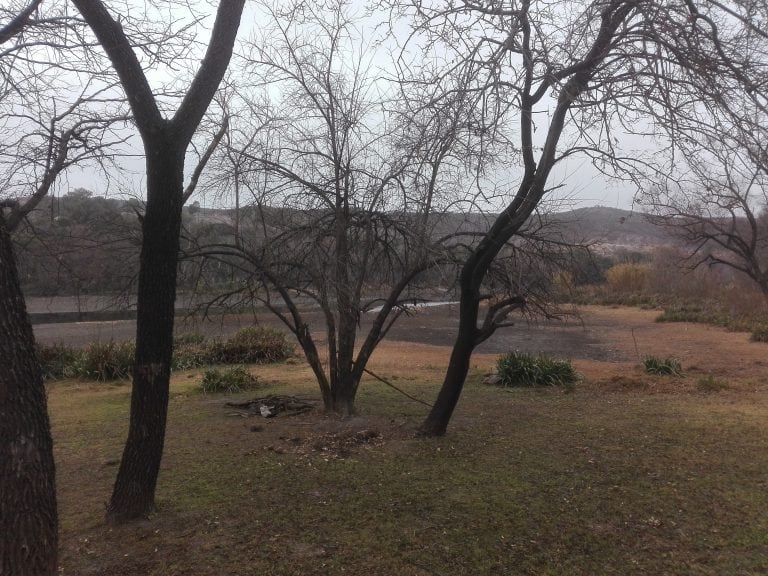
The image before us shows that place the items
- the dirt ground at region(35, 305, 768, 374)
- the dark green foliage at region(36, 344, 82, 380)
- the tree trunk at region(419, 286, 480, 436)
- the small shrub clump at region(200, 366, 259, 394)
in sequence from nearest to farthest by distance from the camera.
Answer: the tree trunk at region(419, 286, 480, 436)
the small shrub clump at region(200, 366, 259, 394)
the dark green foliage at region(36, 344, 82, 380)
the dirt ground at region(35, 305, 768, 374)

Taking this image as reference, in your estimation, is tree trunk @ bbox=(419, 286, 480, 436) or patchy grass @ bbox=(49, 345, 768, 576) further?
tree trunk @ bbox=(419, 286, 480, 436)

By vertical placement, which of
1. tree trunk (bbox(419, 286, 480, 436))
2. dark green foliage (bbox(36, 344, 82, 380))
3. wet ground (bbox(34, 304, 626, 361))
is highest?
tree trunk (bbox(419, 286, 480, 436))

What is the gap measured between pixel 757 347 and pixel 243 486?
62.5ft

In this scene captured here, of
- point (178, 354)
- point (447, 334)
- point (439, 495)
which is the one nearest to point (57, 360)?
point (178, 354)

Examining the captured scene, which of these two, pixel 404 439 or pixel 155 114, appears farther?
pixel 404 439

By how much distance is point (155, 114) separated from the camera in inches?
171

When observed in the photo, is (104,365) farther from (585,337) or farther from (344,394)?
(585,337)

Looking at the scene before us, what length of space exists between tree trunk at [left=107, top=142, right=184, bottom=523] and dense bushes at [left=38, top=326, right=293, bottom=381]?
Answer: 429 inches

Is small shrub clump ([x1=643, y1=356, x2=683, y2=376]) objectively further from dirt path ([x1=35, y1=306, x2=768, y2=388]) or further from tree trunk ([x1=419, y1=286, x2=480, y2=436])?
tree trunk ([x1=419, y1=286, x2=480, y2=436])

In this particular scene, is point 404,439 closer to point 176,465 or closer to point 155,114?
point 176,465

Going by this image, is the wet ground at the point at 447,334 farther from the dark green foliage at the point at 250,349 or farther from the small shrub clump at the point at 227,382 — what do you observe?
the small shrub clump at the point at 227,382

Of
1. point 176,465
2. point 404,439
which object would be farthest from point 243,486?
point 404,439

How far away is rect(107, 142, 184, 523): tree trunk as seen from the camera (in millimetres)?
4371

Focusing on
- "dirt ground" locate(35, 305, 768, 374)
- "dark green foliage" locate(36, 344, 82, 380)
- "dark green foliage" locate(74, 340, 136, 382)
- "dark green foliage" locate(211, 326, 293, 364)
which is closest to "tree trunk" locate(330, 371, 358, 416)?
"dirt ground" locate(35, 305, 768, 374)
